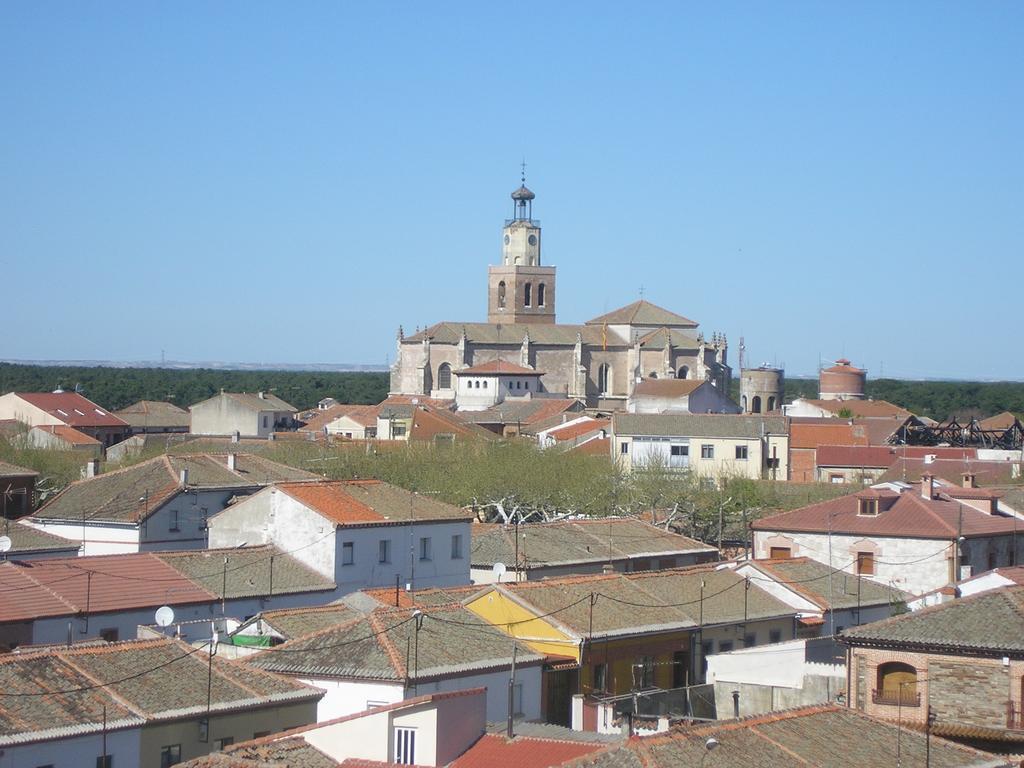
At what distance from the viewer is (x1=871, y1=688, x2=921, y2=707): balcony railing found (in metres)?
20.0

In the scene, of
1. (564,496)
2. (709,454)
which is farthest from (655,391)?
(564,496)

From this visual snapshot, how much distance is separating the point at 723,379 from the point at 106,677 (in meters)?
95.3

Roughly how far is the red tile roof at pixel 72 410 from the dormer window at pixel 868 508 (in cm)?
5261

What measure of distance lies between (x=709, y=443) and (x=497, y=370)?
33253 millimetres

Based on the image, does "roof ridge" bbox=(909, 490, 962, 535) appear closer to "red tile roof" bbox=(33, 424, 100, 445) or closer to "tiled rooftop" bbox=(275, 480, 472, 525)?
"tiled rooftop" bbox=(275, 480, 472, 525)

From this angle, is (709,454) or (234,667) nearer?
(234,667)

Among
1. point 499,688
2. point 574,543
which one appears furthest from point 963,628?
point 574,543

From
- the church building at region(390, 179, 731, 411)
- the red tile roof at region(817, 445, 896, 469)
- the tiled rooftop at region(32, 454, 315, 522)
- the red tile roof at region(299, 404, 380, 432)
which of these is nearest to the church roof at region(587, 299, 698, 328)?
the church building at region(390, 179, 731, 411)

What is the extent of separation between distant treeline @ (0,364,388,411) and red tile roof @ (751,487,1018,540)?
333 ft

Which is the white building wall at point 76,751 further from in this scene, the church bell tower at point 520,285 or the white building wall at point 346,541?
the church bell tower at point 520,285

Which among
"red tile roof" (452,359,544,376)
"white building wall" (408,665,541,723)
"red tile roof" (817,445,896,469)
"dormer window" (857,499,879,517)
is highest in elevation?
"red tile roof" (452,359,544,376)

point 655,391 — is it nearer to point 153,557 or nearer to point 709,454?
point 709,454

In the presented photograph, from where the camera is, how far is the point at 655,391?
288 feet

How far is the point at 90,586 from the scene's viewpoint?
93.8 feet
